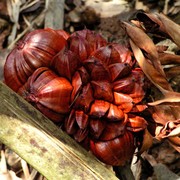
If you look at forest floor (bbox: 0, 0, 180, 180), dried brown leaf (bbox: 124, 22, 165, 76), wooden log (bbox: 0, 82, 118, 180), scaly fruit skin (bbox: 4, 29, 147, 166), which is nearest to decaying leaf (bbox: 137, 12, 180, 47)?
dried brown leaf (bbox: 124, 22, 165, 76)

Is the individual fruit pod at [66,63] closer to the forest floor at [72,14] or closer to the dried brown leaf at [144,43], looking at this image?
the dried brown leaf at [144,43]

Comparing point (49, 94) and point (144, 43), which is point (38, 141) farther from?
point (144, 43)

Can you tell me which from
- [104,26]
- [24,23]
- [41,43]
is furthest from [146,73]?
[24,23]

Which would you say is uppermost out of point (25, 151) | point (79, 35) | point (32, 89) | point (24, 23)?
point (79, 35)

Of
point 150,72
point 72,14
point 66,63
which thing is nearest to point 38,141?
point 66,63

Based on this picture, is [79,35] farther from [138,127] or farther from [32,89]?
[138,127]
